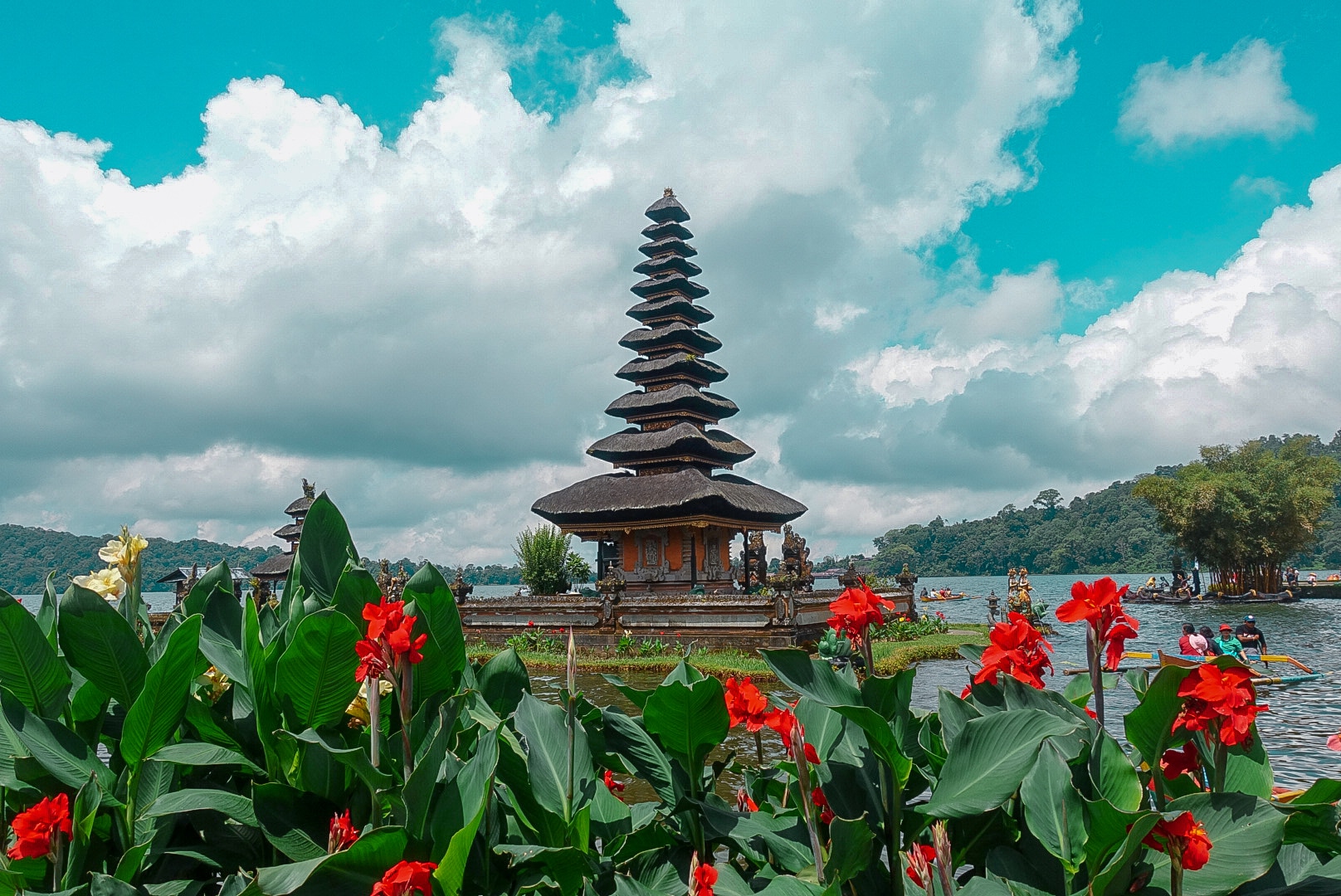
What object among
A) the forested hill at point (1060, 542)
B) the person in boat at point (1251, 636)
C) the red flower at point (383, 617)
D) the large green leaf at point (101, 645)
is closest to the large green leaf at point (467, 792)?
the red flower at point (383, 617)

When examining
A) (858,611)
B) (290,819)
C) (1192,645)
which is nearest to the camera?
(290,819)

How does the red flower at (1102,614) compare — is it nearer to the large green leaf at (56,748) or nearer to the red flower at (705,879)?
the red flower at (705,879)

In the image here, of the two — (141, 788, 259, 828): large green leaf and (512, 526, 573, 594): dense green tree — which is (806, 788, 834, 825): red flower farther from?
(512, 526, 573, 594): dense green tree

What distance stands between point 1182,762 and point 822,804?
89 centimetres

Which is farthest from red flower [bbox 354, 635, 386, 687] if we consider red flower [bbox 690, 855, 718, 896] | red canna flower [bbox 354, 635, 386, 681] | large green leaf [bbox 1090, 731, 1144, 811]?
large green leaf [bbox 1090, 731, 1144, 811]

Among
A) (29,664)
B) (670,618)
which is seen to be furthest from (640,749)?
(670,618)

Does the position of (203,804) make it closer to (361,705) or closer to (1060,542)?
(361,705)

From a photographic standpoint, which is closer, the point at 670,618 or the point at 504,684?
the point at 504,684

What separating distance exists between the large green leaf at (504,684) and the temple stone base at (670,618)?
1439 centimetres

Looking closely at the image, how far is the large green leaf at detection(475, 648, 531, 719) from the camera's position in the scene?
247 cm

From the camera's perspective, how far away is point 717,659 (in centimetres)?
1636

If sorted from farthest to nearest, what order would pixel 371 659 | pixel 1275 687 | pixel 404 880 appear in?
pixel 1275 687, pixel 371 659, pixel 404 880

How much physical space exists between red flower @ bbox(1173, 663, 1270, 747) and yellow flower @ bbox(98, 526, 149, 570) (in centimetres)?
331

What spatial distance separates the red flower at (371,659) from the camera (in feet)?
5.78
